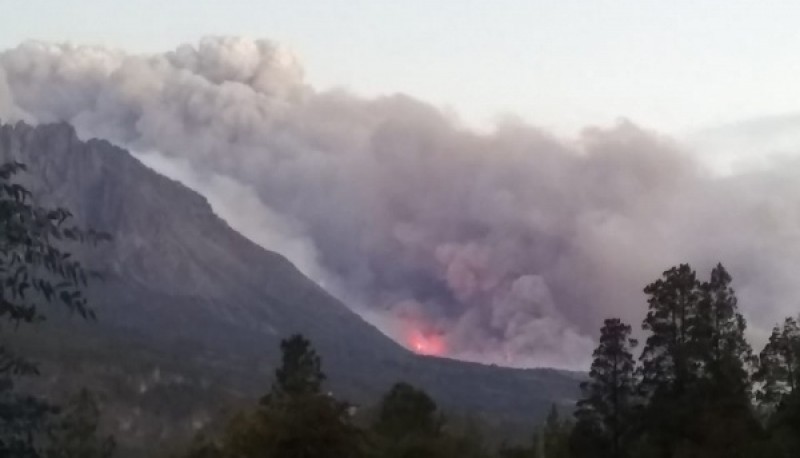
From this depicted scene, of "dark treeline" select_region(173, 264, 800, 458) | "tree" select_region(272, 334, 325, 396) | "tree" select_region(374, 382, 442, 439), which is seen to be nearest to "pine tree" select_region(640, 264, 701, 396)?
"dark treeline" select_region(173, 264, 800, 458)

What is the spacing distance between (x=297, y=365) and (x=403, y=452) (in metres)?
31.2

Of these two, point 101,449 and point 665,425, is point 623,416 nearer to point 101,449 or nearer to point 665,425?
point 665,425

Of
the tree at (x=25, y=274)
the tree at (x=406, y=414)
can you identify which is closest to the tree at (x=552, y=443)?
the tree at (x=406, y=414)

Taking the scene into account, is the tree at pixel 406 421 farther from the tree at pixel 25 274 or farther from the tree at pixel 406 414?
the tree at pixel 25 274

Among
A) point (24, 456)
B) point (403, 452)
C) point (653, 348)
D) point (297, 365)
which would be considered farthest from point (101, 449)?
point (24, 456)

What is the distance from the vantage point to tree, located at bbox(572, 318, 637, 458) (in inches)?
1757

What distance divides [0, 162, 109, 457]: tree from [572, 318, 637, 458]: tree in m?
34.3

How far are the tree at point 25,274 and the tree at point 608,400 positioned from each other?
113 ft

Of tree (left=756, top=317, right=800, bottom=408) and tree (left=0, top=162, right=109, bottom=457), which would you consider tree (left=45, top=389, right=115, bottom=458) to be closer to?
tree (left=756, top=317, right=800, bottom=408)

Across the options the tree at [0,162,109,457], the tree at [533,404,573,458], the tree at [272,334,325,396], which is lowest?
the tree at [0,162,109,457]

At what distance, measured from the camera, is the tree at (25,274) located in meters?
11.5

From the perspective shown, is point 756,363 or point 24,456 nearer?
point 24,456

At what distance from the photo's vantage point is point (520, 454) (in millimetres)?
59875

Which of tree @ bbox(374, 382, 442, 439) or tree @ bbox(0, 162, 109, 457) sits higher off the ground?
tree @ bbox(374, 382, 442, 439)
